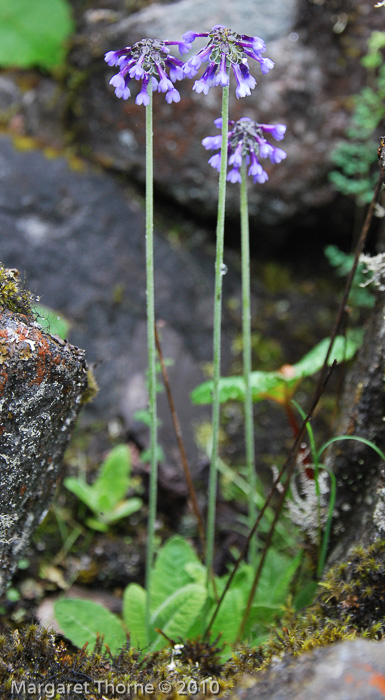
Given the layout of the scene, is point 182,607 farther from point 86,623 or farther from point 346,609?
point 346,609

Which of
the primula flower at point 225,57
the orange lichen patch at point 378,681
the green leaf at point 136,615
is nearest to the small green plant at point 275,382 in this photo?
the green leaf at point 136,615

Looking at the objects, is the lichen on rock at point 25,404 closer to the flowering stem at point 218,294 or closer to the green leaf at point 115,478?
the flowering stem at point 218,294

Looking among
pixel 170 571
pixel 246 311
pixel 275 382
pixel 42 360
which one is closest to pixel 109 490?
pixel 170 571

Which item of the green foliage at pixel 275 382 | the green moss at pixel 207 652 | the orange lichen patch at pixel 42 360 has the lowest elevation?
the green moss at pixel 207 652

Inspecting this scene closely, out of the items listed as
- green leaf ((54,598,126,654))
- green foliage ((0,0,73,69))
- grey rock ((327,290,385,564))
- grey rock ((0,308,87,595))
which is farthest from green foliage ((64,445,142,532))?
green foliage ((0,0,73,69))

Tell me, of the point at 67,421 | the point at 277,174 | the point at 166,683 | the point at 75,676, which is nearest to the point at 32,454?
the point at 67,421

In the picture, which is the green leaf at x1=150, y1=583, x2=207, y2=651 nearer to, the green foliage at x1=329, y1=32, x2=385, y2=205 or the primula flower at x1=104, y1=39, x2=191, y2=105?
the primula flower at x1=104, y1=39, x2=191, y2=105
